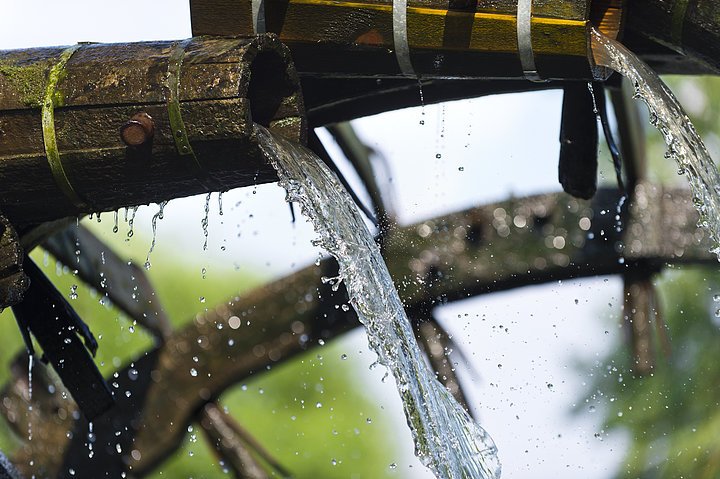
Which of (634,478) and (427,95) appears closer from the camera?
(427,95)

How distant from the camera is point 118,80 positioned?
10.3 feet

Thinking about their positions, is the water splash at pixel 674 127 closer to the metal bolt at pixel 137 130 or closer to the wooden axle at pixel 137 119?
the wooden axle at pixel 137 119

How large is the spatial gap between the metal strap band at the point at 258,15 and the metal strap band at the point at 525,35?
711mm

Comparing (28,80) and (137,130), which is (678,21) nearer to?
(137,130)

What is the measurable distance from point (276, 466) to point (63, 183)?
3.10m

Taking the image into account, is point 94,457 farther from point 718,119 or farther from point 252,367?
point 718,119

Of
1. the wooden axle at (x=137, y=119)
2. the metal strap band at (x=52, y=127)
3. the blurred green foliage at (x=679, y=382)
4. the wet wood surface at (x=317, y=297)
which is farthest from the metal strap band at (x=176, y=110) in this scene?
the blurred green foliage at (x=679, y=382)

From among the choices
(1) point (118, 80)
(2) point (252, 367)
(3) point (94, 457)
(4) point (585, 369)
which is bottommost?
(4) point (585, 369)

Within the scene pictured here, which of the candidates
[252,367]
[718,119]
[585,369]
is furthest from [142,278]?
[718,119]

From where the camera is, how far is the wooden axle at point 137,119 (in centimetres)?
307

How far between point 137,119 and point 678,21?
154 centimetres

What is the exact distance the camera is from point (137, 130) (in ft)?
10.1

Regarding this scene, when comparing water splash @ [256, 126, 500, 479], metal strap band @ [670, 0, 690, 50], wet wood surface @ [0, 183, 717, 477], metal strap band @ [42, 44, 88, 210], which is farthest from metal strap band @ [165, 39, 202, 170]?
wet wood surface @ [0, 183, 717, 477]

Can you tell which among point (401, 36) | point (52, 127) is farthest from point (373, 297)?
point (52, 127)
